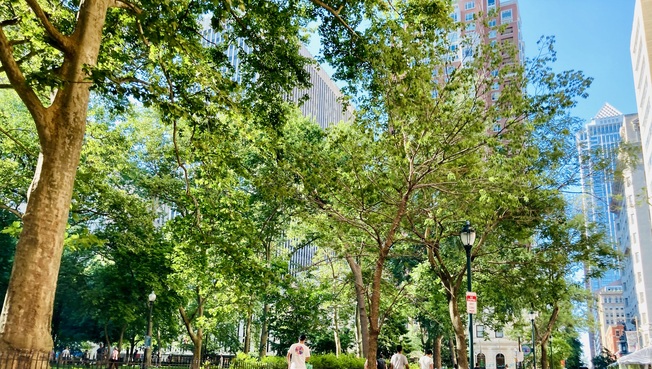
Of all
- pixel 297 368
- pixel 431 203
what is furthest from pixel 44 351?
pixel 431 203

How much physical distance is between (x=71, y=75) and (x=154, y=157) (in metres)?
21.7

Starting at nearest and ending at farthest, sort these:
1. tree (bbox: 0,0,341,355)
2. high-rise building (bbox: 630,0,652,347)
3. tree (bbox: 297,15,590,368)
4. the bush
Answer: tree (bbox: 0,0,341,355)
tree (bbox: 297,15,590,368)
the bush
high-rise building (bbox: 630,0,652,347)

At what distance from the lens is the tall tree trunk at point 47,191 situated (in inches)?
312

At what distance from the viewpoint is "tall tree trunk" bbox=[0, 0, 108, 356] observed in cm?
791

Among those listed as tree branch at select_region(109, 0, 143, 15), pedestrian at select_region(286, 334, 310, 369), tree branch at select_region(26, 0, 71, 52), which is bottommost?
pedestrian at select_region(286, 334, 310, 369)

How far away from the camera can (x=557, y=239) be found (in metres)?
21.5

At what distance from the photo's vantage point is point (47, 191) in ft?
28.1

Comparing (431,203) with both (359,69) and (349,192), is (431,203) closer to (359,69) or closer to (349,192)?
(349,192)

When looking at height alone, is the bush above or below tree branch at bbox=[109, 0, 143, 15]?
below

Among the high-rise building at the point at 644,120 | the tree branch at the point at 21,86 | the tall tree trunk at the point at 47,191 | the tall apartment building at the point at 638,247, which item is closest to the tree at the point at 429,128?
the tall tree trunk at the point at 47,191

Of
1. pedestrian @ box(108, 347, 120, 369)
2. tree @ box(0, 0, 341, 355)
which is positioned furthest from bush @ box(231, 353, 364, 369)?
tree @ box(0, 0, 341, 355)

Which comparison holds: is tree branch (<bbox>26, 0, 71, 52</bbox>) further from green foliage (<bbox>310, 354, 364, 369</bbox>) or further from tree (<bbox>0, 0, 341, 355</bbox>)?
green foliage (<bbox>310, 354, 364, 369</bbox>)

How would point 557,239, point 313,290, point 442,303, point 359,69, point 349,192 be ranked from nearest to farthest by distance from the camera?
1. point 359,69
2. point 349,192
3. point 557,239
4. point 313,290
5. point 442,303

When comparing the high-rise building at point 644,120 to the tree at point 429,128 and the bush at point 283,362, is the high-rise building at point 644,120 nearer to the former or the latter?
the bush at point 283,362
